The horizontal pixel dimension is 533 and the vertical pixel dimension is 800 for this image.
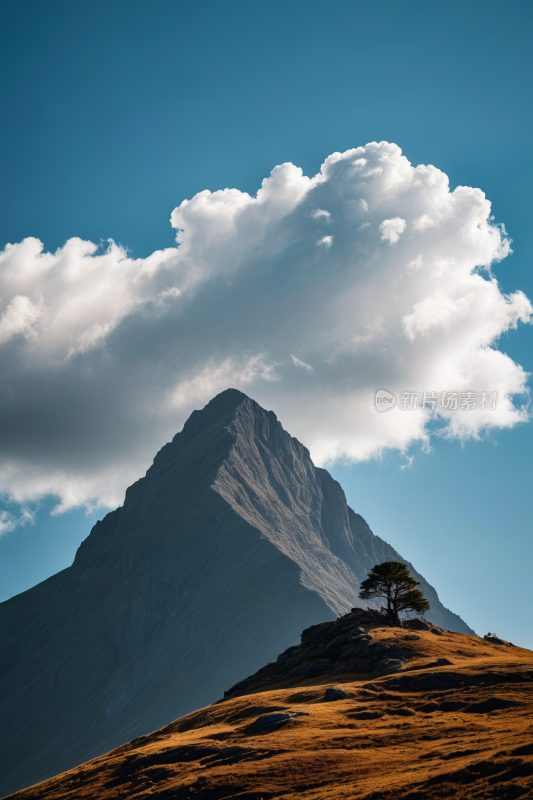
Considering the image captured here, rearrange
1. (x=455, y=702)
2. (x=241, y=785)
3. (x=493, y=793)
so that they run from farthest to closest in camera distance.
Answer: (x=455, y=702)
(x=241, y=785)
(x=493, y=793)

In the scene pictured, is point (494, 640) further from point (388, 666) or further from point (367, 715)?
point (367, 715)

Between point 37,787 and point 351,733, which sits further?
point 37,787

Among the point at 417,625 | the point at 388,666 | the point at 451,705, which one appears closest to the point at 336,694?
the point at 388,666

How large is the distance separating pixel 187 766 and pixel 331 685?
2434cm

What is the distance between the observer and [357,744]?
6412 cm

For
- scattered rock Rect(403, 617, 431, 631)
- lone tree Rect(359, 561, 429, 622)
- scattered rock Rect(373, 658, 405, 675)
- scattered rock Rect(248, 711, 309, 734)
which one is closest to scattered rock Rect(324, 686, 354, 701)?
scattered rock Rect(248, 711, 309, 734)

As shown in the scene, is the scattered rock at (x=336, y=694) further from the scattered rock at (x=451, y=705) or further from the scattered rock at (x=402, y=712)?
the scattered rock at (x=451, y=705)

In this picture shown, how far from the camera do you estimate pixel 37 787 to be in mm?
91438

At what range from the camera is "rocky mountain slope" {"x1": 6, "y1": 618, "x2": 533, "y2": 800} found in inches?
2003

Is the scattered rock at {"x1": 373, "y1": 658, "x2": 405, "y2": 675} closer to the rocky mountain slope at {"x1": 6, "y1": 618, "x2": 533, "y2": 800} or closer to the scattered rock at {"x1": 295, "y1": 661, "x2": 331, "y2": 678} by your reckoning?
the rocky mountain slope at {"x1": 6, "y1": 618, "x2": 533, "y2": 800}

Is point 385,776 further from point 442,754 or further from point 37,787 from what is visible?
point 37,787

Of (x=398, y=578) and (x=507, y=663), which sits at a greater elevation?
(x=398, y=578)

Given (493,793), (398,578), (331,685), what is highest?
(398,578)

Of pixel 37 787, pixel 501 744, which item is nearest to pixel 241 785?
pixel 501 744
